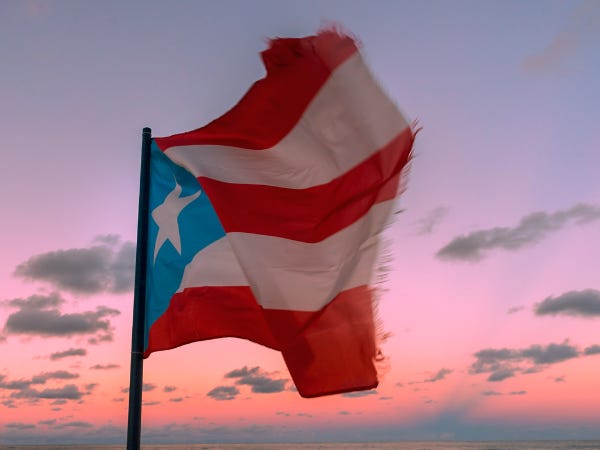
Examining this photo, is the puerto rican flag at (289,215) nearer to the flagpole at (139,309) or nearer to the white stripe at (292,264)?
the white stripe at (292,264)

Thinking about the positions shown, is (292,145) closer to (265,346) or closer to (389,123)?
(389,123)

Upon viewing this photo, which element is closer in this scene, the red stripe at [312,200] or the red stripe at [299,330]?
the red stripe at [299,330]

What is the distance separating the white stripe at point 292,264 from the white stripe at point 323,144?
0.68 meters

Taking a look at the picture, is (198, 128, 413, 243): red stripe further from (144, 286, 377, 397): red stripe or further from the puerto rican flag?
(144, 286, 377, 397): red stripe

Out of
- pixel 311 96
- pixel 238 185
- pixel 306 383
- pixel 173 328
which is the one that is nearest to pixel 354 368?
pixel 306 383

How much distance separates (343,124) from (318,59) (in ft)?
2.44

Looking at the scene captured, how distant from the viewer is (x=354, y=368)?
22.8 feet

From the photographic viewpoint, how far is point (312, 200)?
7.64 metres

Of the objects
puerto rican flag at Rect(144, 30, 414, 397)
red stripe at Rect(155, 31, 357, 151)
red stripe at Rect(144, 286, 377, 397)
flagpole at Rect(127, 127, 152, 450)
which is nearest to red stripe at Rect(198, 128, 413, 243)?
puerto rican flag at Rect(144, 30, 414, 397)

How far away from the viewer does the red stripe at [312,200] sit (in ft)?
24.0

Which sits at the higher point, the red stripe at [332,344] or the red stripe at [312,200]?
the red stripe at [312,200]

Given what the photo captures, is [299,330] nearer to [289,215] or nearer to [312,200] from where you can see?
[289,215]

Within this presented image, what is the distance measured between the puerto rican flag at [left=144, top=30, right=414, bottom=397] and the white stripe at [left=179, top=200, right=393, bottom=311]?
0.01 meters

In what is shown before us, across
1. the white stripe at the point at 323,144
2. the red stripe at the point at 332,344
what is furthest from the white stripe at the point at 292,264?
the white stripe at the point at 323,144
